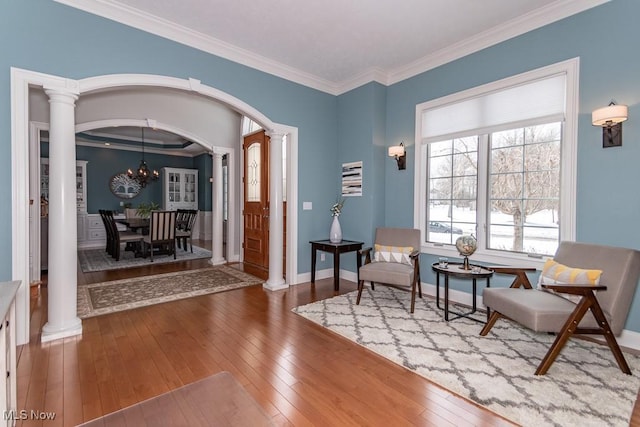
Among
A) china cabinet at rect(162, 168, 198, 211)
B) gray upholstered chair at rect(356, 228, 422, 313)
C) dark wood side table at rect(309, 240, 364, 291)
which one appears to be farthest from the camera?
china cabinet at rect(162, 168, 198, 211)

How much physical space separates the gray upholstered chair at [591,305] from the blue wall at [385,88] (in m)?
0.49

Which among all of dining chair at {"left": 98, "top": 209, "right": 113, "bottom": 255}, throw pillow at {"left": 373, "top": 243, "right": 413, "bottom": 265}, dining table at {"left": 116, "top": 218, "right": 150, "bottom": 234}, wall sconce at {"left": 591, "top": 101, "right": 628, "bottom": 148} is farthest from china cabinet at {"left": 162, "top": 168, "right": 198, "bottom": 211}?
wall sconce at {"left": 591, "top": 101, "right": 628, "bottom": 148}

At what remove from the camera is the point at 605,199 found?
2725 mm

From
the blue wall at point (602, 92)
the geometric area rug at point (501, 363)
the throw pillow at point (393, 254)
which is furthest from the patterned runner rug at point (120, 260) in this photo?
the blue wall at point (602, 92)

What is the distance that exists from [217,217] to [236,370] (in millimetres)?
4370

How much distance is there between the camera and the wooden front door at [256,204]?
540cm

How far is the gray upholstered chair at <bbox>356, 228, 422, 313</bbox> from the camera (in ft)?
11.2

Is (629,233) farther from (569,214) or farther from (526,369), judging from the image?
(526,369)

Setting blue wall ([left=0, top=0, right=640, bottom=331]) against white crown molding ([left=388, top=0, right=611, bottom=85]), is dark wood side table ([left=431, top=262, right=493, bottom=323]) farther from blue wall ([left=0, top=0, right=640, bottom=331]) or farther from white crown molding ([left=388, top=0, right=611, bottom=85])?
white crown molding ([left=388, top=0, right=611, bottom=85])

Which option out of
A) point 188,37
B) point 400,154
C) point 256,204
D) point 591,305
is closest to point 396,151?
point 400,154

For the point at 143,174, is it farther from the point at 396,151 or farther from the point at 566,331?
the point at 566,331

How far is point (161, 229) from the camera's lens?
20.4 feet

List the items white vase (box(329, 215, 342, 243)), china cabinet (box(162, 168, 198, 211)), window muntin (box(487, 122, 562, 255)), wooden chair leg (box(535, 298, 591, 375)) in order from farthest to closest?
china cabinet (box(162, 168, 198, 211)) < white vase (box(329, 215, 342, 243)) < window muntin (box(487, 122, 562, 255)) < wooden chair leg (box(535, 298, 591, 375))

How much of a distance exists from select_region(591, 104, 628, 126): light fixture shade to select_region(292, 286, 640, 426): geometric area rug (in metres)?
1.92
